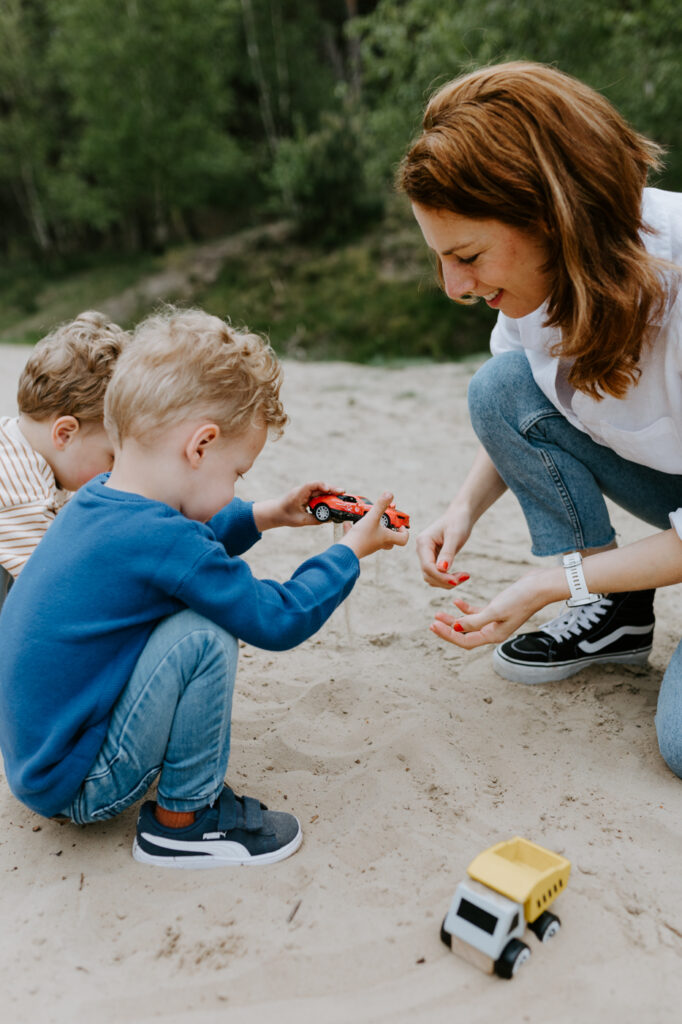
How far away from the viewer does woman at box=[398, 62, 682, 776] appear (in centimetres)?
167

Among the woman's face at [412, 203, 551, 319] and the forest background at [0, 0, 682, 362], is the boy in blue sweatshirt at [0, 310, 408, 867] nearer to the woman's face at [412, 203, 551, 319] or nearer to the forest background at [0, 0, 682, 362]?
the woman's face at [412, 203, 551, 319]

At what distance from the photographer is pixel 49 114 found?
757 inches

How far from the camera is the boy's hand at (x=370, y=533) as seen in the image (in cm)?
193

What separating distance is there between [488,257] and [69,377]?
116 cm

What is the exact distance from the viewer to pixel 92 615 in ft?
5.19

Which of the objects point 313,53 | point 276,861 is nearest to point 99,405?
point 276,861

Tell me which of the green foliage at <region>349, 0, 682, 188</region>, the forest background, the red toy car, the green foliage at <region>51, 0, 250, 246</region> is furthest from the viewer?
the green foliage at <region>51, 0, 250, 246</region>

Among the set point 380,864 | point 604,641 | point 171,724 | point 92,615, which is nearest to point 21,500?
point 92,615

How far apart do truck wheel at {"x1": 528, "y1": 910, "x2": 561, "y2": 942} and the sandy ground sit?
0.06 ft

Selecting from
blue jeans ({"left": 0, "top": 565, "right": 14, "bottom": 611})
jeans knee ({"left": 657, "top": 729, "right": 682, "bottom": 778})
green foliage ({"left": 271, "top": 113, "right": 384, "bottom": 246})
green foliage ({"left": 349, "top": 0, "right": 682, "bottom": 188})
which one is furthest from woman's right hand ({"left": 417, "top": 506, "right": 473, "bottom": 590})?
green foliage ({"left": 271, "top": 113, "right": 384, "bottom": 246})

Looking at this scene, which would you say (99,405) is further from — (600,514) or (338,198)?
(338,198)

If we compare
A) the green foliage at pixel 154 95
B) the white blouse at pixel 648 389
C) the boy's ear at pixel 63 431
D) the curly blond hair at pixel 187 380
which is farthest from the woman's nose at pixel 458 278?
the green foliage at pixel 154 95

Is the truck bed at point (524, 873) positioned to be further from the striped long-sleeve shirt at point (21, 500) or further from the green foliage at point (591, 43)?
the green foliage at point (591, 43)

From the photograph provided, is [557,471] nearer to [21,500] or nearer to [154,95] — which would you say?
[21,500]
